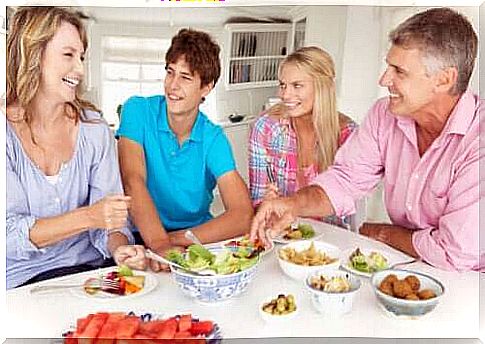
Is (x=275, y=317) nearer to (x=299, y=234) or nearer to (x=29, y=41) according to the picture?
(x=299, y=234)

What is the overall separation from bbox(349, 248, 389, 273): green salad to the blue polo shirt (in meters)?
0.23

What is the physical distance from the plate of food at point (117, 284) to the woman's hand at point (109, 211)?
2.7 inches

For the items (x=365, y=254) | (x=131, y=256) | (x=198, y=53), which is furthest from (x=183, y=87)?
(x=365, y=254)

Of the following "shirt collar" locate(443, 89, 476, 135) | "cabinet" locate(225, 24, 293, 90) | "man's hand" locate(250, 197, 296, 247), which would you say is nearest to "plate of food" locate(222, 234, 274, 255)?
"man's hand" locate(250, 197, 296, 247)

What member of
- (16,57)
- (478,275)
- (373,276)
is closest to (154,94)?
(16,57)

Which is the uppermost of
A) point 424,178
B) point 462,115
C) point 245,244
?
point 462,115

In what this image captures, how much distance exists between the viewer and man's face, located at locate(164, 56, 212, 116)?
1.17m

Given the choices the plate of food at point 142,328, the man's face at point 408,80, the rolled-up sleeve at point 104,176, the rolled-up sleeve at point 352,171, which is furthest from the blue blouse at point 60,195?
the man's face at point 408,80

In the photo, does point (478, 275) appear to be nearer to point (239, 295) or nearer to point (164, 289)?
point (239, 295)

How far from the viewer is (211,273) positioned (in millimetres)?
1126

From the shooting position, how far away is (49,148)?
3.81ft

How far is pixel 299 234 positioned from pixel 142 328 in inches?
11.2

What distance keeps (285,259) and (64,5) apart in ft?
1.62

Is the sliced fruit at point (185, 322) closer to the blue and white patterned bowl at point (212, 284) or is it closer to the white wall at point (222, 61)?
the blue and white patterned bowl at point (212, 284)
